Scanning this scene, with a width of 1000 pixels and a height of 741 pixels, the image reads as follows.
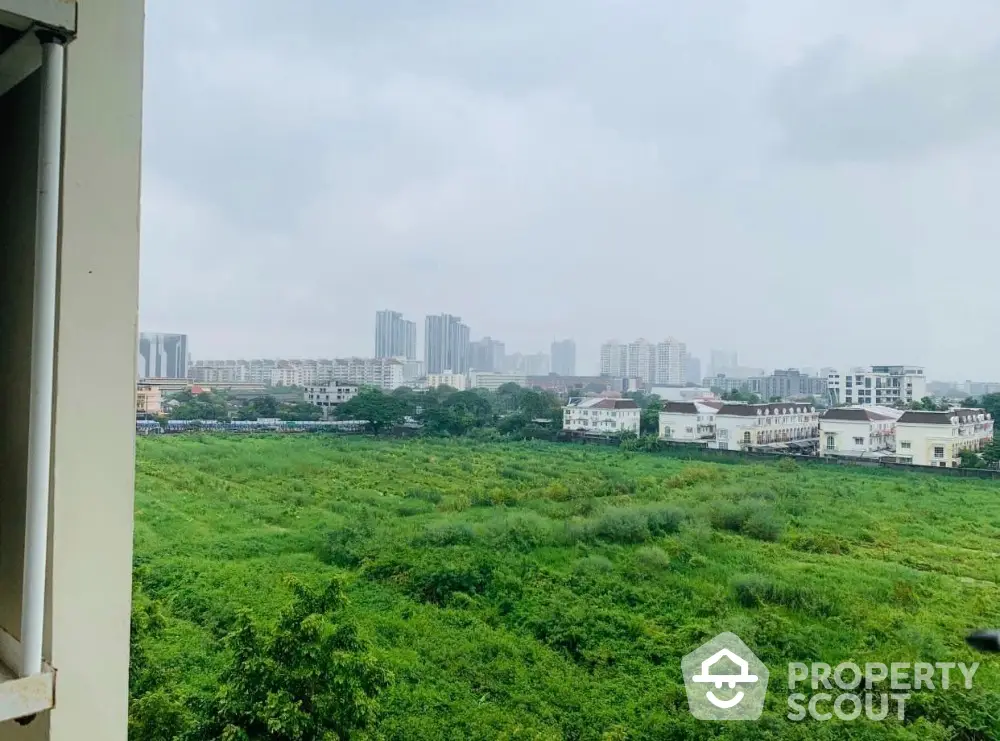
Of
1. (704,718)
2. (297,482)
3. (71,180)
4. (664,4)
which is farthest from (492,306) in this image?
(71,180)

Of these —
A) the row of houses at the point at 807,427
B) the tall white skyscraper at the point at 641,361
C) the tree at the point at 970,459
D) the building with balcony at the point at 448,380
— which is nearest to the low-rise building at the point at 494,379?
the building with balcony at the point at 448,380

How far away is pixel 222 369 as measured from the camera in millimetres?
2799

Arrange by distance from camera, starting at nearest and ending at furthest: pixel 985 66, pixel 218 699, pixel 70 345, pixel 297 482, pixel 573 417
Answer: pixel 70 345 → pixel 218 699 → pixel 985 66 → pixel 297 482 → pixel 573 417

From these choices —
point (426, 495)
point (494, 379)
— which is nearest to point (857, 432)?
point (494, 379)

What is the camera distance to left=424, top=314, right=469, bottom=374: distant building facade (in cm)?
300

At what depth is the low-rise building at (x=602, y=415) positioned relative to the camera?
2.86 meters

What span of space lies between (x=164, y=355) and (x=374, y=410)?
943 millimetres

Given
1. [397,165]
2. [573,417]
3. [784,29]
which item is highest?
[784,29]

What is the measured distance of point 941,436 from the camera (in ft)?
7.42

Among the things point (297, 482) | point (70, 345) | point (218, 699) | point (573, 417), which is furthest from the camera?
point (573, 417)

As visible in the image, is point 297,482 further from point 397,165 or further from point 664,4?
point 664,4

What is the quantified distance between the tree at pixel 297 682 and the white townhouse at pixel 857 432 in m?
1.95

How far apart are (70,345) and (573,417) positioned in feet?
8.60

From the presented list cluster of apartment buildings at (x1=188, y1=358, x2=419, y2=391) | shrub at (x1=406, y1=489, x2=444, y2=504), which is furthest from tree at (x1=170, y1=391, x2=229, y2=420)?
shrub at (x1=406, y1=489, x2=444, y2=504)
